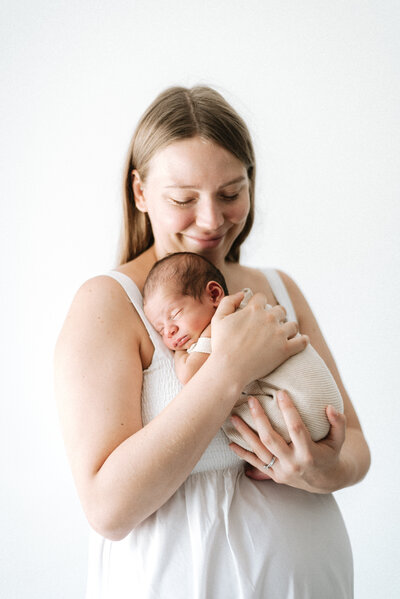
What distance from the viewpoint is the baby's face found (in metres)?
1.43

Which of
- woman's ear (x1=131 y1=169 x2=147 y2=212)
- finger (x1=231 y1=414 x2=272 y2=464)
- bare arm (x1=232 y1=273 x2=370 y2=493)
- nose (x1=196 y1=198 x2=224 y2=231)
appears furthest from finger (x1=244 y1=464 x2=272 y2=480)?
woman's ear (x1=131 y1=169 x2=147 y2=212)

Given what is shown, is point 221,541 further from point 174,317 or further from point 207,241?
point 207,241

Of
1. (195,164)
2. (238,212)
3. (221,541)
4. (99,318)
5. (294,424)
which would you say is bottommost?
(221,541)

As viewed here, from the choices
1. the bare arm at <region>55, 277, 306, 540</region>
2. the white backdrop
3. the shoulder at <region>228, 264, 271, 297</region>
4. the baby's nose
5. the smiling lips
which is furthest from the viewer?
the white backdrop

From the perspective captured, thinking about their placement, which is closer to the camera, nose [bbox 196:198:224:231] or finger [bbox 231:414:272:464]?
finger [bbox 231:414:272:464]

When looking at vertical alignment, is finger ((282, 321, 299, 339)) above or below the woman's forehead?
below

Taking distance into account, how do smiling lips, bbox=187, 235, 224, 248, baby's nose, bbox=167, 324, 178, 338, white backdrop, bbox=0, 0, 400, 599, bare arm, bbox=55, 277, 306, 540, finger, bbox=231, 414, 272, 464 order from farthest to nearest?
white backdrop, bbox=0, 0, 400, 599
smiling lips, bbox=187, 235, 224, 248
baby's nose, bbox=167, 324, 178, 338
finger, bbox=231, 414, 272, 464
bare arm, bbox=55, 277, 306, 540

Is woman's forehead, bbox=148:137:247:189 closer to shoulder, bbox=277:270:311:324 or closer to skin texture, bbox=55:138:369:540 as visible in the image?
skin texture, bbox=55:138:369:540

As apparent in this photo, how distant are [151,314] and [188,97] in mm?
582

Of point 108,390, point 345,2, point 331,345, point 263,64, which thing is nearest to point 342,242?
point 331,345

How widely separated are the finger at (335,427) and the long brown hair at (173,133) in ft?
2.14

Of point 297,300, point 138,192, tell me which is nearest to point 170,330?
point 138,192

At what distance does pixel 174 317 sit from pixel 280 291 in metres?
0.48

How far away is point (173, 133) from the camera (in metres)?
1.50
